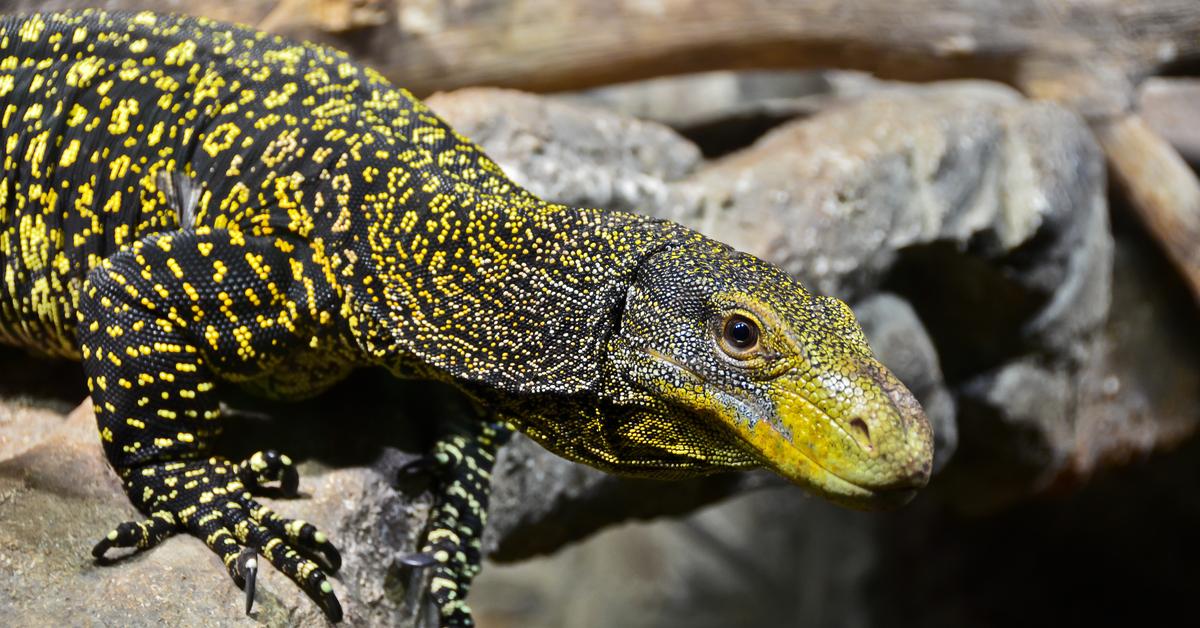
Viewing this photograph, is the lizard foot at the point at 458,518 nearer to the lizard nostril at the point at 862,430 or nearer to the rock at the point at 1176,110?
the lizard nostril at the point at 862,430

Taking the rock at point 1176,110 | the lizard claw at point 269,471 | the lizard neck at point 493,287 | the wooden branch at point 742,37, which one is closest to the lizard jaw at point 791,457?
the lizard neck at point 493,287

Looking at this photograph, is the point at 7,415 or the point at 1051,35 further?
the point at 1051,35

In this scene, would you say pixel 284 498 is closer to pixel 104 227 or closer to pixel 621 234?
pixel 104 227

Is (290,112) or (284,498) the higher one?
(290,112)

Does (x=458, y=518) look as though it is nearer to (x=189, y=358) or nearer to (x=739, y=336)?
(x=189, y=358)

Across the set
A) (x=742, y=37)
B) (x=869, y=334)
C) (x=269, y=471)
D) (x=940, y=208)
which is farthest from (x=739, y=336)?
(x=742, y=37)

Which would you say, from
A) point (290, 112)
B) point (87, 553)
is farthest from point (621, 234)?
point (87, 553)
